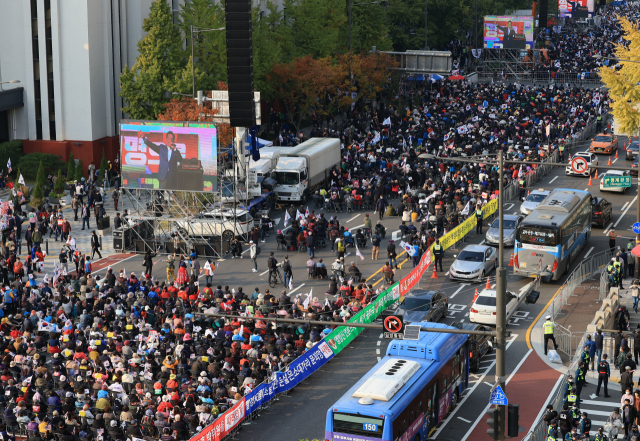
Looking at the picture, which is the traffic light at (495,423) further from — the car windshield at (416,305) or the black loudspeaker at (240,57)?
the black loudspeaker at (240,57)

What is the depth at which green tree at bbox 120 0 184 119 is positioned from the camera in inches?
2549

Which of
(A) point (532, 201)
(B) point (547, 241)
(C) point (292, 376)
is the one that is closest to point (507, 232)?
(A) point (532, 201)

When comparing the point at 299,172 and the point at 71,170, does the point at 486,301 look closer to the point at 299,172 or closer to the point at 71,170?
the point at 299,172

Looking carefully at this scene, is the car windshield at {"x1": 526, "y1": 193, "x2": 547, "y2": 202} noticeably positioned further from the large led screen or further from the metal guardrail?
the large led screen

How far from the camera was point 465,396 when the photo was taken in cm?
3241

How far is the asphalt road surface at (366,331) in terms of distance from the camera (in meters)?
30.4

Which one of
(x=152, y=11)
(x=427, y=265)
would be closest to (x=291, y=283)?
(x=427, y=265)

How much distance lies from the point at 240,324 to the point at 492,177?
2791 cm

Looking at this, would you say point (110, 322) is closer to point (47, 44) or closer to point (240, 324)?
point (240, 324)

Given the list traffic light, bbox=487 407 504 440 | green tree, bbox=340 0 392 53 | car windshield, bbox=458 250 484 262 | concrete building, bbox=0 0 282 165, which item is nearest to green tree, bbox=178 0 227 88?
concrete building, bbox=0 0 282 165

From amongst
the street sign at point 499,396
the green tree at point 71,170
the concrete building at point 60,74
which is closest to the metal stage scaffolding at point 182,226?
the green tree at point 71,170

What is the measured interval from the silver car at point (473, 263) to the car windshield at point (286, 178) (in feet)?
52.2

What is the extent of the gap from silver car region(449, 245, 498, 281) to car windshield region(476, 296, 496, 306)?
210 inches

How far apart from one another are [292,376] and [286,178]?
28.2 metres
